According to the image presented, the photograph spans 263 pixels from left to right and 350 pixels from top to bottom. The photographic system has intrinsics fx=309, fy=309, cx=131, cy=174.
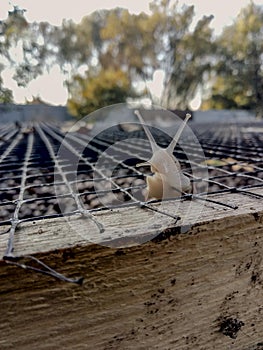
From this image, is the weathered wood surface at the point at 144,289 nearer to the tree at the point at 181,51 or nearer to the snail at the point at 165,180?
the snail at the point at 165,180

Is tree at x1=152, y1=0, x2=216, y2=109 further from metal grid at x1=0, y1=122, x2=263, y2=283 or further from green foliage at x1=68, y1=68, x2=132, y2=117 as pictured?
metal grid at x1=0, y1=122, x2=263, y2=283

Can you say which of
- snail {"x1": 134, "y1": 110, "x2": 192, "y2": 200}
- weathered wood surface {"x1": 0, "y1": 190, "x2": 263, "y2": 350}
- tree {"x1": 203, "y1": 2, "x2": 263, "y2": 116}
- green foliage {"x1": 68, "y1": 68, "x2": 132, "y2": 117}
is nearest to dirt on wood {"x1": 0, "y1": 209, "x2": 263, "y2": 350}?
weathered wood surface {"x1": 0, "y1": 190, "x2": 263, "y2": 350}

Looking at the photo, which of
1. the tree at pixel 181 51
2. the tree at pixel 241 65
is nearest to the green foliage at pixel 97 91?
the tree at pixel 181 51

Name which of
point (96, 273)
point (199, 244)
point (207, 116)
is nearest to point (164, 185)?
point (199, 244)

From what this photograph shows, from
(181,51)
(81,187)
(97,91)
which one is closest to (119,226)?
(81,187)

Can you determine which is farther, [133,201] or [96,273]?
[133,201]

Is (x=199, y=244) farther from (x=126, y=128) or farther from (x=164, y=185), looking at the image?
(x=126, y=128)
